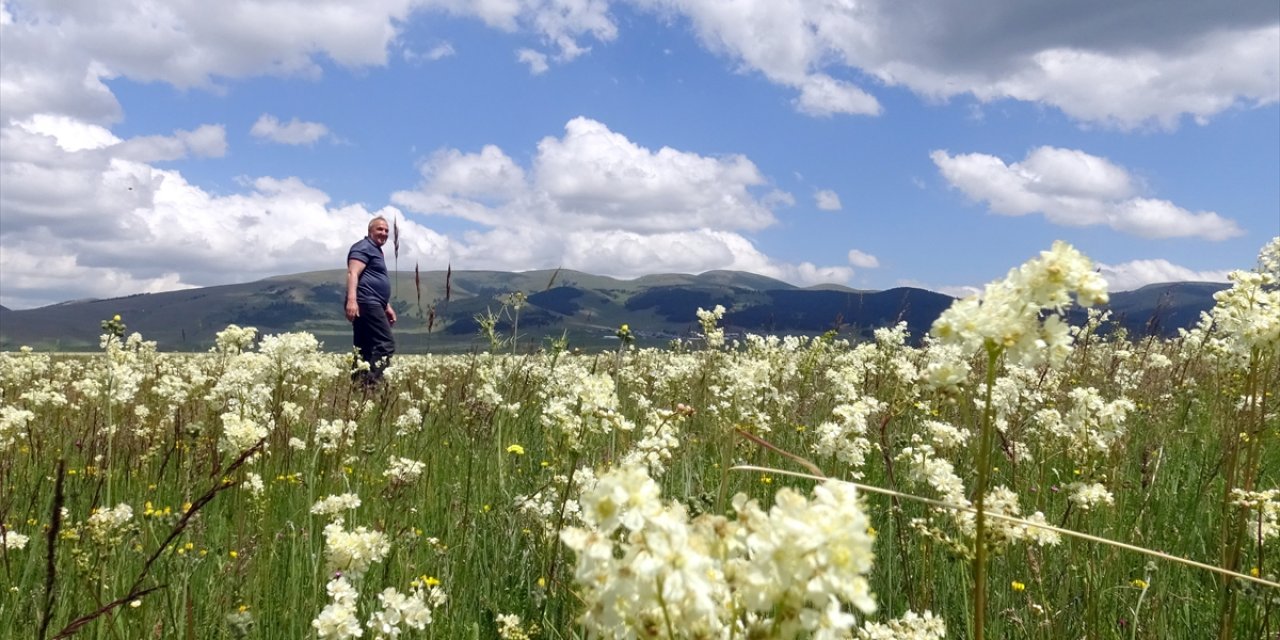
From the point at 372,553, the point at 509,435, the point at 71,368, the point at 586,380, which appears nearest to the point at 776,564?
the point at 372,553

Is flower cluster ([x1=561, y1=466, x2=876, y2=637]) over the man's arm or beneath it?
beneath

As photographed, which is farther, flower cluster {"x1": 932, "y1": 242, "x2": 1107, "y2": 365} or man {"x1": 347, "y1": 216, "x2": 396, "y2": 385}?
man {"x1": 347, "y1": 216, "x2": 396, "y2": 385}

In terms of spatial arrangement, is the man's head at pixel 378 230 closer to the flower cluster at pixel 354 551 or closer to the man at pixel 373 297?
the man at pixel 373 297

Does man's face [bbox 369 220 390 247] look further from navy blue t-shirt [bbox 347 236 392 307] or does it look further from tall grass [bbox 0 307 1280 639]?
tall grass [bbox 0 307 1280 639]

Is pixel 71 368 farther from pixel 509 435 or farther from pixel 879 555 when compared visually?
pixel 879 555

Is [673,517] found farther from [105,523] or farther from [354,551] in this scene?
[105,523]

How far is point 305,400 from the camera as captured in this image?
26.3ft

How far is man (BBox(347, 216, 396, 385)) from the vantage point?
12.0 m

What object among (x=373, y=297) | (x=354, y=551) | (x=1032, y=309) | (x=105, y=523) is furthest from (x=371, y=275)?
(x=1032, y=309)

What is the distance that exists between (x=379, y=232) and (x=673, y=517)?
1173cm

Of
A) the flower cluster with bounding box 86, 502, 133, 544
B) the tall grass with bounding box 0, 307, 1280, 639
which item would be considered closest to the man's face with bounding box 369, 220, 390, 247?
the tall grass with bounding box 0, 307, 1280, 639

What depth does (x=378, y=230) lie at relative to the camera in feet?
40.1

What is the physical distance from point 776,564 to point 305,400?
7.61m

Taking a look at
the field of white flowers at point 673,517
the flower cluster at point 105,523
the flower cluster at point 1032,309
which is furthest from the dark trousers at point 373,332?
the flower cluster at point 1032,309
